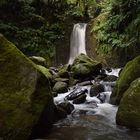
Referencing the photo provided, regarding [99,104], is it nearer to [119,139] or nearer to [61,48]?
[119,139]

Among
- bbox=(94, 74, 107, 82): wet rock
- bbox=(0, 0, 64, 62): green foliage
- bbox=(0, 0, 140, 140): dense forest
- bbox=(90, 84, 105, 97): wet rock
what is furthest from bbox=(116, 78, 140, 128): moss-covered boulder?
bbox=(0, 0, 64, 62): green foliage

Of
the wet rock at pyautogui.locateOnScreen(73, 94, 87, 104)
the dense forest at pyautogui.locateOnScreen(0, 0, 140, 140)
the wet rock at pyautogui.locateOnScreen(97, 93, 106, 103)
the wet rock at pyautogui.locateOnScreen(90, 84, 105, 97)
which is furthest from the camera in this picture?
the wet rock at pyautogui.locateOnScreen(90, 84, 105, 97)

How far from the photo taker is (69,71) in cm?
1191

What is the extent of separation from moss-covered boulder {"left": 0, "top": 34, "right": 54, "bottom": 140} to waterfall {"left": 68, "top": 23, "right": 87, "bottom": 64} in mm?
10549

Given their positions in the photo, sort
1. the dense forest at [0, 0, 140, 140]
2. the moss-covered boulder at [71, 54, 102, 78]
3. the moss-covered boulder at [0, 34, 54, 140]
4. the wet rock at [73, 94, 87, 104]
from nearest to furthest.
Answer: the moss-covered boulder at [0, 34, 54, 140]
the dense forest at [0, 0, 140, 140]
the wet rock at [73, 94, 87, 104]
the moss-covered boulder at [71, 54, 102, 78]

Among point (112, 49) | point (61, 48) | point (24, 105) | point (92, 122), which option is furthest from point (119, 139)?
point (61, 48)

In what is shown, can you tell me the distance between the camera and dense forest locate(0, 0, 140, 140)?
5.14m

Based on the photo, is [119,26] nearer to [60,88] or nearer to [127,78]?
[60,88]

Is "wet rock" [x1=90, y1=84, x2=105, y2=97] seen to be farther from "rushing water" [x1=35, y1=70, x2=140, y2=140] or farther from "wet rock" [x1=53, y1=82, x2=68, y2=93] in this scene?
"wet rock" [x1=53, y1=82, x2=68, y2=93]

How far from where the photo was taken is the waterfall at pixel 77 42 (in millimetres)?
16156

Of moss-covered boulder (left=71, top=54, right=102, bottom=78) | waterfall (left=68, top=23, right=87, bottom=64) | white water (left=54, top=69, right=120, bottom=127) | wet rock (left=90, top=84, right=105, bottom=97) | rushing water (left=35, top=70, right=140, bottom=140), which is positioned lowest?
rushing water (left=35, top=70, right=140, bottom=140)

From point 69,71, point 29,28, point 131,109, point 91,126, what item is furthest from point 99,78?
point 29,28

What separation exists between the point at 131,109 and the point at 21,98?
7.09 feet

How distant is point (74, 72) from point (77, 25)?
6.45 m
